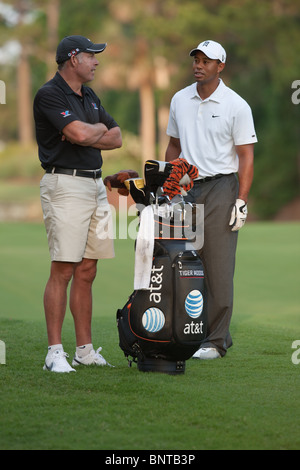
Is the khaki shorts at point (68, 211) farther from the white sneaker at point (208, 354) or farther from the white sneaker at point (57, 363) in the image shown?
the white sneaker at point (208, 354)

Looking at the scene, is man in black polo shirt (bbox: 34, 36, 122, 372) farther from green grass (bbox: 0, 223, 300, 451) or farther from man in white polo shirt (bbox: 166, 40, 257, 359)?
man in white polo shirt (bbox: 166, 40, 257, 359)

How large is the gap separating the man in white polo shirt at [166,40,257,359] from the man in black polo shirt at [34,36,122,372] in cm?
74

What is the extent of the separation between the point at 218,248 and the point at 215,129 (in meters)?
0.80

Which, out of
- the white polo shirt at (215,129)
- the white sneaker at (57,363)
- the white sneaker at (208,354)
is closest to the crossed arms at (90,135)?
the white polo shirt at (215,129)

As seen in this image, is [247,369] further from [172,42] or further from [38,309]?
[172,42]

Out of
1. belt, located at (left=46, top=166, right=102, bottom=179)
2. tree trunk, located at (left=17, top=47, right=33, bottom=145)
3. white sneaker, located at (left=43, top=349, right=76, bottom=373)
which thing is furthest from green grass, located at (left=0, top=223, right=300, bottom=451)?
tree trunk, located at (left=17, top=47, right=33, bottom=145)

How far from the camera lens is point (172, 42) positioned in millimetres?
32750

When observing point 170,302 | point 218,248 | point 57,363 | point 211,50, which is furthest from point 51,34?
point 170,302

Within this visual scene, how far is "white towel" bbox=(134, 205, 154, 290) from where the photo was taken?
463 centimetres

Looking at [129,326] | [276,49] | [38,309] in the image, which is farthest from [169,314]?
[276,49]

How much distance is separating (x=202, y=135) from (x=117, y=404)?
2.20 m

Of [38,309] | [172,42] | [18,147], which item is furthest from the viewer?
[18,147]

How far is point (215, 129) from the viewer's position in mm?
5535
